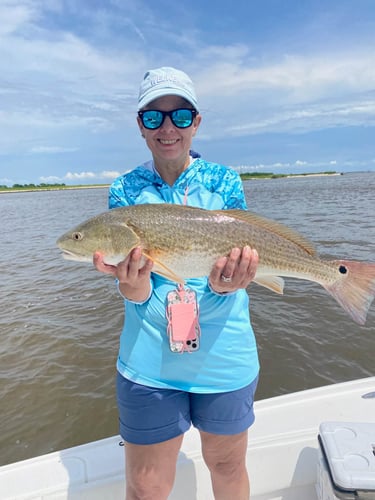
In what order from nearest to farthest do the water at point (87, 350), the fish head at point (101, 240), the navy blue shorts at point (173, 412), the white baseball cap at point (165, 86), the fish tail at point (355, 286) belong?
the navy blue shorts at point (173, 412)
the white baseball cap at point (165, 86)
the fish head at point (101, 240)
the fish tail at point (355, 286)
the water at point (87, 350)

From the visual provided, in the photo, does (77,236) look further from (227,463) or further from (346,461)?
(346,461)

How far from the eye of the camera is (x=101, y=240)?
277cm

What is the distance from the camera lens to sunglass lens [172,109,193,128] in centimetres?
262

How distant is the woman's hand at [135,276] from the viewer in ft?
8.04

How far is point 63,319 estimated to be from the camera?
946cm

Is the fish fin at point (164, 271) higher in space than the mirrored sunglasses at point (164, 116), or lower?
lower

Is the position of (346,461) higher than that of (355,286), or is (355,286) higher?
(355,286)

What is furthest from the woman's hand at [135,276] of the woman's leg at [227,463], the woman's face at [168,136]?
the woman's leg at [227,463]

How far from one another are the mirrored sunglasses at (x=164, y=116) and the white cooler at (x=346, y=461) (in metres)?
2.66

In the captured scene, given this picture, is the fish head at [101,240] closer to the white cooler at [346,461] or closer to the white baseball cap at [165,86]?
the white baseball cap at [165,86]

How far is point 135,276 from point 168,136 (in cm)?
104

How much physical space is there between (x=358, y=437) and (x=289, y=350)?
486 centimetres

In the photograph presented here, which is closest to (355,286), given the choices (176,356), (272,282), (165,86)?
(272,282)

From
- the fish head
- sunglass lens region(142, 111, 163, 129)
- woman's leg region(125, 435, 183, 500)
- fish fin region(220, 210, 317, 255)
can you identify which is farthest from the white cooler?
sunglass lens region(142, 111, 163, 129)
